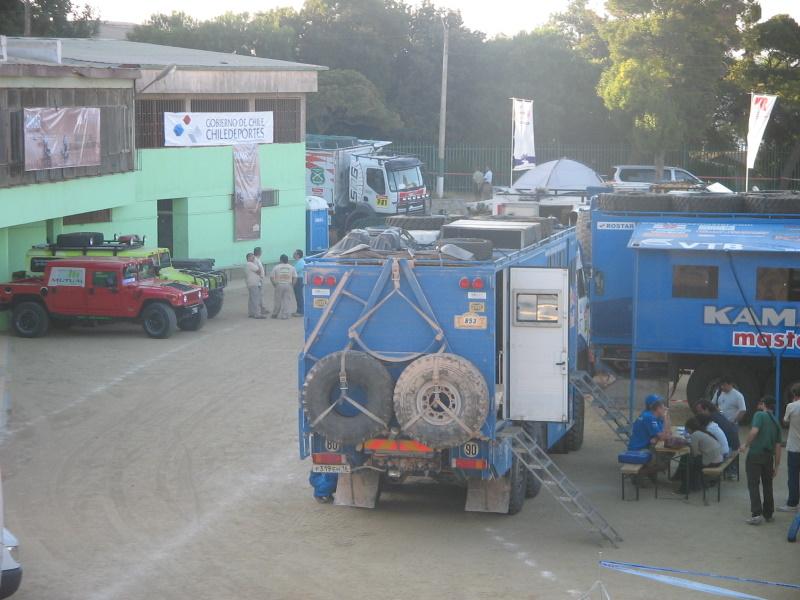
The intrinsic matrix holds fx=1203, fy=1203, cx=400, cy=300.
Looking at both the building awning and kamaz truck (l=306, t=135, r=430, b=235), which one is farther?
kamaz truck (l=306, t=135, r=430, b=235)

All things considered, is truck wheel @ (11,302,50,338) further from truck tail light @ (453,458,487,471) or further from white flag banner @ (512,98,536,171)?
white flag banner @ (512,98,536,171)

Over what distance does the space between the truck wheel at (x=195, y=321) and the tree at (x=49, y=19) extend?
77.9 ft

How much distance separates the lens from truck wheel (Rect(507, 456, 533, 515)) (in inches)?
484

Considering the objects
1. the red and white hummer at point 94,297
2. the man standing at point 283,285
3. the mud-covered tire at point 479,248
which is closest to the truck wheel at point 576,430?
the mud-covered tire at point 479,248

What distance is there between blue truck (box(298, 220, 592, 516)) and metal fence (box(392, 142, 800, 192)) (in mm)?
35535

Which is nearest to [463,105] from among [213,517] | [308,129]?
[308,129]

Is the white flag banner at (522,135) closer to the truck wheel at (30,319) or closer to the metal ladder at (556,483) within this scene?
the truck wheel at (30,319)

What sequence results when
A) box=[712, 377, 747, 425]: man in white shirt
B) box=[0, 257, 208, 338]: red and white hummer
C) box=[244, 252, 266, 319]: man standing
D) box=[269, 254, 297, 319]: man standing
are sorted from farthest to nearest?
box=[269, 254, 297, 319]: man standing
box=[244, 252, 266, 319]: man standing
box=[0, 257, 208, 338]: red and white hummer
box=[712, 377, 747, 425]: man in white shirt

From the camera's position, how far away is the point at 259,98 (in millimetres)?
33125

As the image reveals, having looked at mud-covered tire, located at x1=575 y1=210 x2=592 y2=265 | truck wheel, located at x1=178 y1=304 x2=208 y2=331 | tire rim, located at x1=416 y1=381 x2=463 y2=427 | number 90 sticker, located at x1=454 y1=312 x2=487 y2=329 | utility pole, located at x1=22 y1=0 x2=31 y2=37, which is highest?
utility pole, located at x1=22 y1=0 x2=31 y2=37

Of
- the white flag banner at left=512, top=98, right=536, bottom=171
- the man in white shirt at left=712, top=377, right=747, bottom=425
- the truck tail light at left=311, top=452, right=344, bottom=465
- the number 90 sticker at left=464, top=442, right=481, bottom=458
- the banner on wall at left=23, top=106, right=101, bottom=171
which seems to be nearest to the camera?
the number 90 sticker at left=464, top=442, right=481, bottom=458

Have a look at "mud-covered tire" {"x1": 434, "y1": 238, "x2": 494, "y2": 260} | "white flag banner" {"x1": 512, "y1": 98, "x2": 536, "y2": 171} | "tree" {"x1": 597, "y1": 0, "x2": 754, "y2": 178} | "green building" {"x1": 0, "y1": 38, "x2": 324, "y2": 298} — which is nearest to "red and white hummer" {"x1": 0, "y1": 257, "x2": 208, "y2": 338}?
"green building" {"x1": 0, "y1": 38, "x2": 324, "y2": 298}

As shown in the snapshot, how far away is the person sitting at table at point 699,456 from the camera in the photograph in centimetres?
1341

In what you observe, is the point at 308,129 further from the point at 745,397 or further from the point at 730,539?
the point at 730,539
